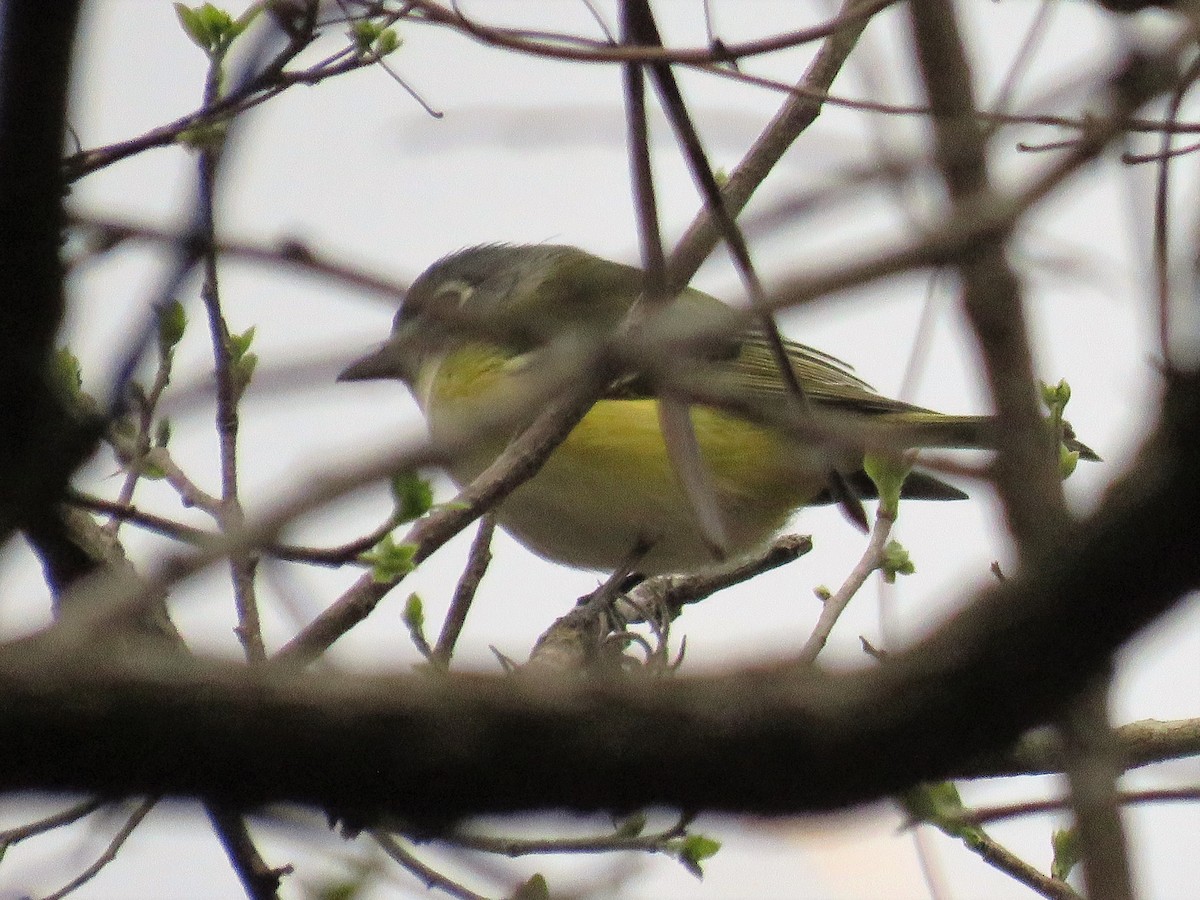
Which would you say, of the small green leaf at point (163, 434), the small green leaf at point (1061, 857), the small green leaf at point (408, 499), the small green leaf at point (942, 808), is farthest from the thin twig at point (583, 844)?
the small green leaf at point (163, 434)

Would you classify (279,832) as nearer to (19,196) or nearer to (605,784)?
(605,784)

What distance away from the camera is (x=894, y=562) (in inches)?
143

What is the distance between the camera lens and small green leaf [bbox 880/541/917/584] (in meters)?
3.62

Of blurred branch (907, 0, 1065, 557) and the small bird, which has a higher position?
the small bird

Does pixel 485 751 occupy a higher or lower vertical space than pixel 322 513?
lower

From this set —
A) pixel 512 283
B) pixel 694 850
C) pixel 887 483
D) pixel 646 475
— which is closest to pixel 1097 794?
pixel 694 850

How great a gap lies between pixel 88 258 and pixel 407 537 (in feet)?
3.78

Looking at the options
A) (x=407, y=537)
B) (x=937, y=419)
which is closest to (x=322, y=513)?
(x=407, y=537)

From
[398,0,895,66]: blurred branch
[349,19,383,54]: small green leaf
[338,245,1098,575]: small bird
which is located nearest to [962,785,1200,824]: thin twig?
[398,0,895,66]: blurred branch

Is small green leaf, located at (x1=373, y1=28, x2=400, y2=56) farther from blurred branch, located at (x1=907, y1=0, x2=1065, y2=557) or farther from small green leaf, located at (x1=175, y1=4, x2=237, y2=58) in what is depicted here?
blurred branch, located at (x1=907, y1=0, x2=1065, y2=557)

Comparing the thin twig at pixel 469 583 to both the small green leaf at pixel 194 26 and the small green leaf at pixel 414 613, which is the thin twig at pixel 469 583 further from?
the small green leaf at pixel 194 26

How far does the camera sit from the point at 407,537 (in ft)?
8.80

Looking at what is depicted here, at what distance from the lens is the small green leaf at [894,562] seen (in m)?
3.62

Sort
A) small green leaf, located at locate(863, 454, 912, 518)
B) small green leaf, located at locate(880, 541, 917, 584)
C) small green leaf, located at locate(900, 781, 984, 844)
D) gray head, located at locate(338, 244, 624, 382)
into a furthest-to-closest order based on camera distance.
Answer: gray head, located at locate(338, 244, 624, 382), small green leaf, located at locate(880, 541, 917, 584), small green leaf, located at locate(863, 454, 912, 518), small green leaf, located at locate(900, 781, 984, 844)
